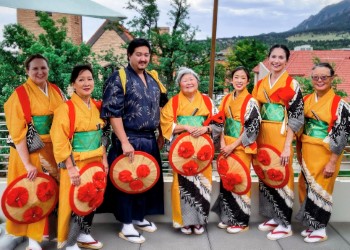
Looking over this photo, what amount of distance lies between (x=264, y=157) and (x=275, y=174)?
162mm

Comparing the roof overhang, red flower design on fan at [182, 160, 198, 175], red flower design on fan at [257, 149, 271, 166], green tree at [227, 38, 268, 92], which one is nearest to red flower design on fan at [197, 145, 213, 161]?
red flower design on fan at [182, 160, 198, 175]

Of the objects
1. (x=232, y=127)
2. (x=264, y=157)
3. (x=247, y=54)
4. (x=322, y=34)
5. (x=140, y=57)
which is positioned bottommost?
(x=264, y=157)

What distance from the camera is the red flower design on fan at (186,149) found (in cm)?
308

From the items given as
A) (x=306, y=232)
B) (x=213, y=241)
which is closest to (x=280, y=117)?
(x=306, y=232)

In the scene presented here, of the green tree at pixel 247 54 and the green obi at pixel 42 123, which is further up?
the green tree at pixel 247 54

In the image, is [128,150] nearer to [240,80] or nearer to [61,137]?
[61,137]

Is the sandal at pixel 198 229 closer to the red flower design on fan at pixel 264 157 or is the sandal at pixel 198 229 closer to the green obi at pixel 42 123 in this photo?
the red flower design on fan at pixel 264 157

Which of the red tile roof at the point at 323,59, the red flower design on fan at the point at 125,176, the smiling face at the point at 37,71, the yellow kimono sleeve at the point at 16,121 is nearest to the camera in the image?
the yellow kimono sleeve at the point at 16,121

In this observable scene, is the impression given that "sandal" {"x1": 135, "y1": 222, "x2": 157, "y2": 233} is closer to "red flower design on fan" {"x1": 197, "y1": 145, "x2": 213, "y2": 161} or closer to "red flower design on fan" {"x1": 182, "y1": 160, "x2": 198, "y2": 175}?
"red flower design on fan" {"x1": 182, "y1": 160, "x2": 198, "y2": 175}

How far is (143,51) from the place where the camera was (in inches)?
117

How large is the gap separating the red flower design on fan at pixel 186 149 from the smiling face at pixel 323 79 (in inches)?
43.1

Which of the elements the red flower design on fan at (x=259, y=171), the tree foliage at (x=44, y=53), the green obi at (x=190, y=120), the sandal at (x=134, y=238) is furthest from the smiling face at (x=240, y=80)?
the tree foliage at (x=44, y=53)

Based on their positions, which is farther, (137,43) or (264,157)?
(264,157)

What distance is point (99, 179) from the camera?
9.30ft
